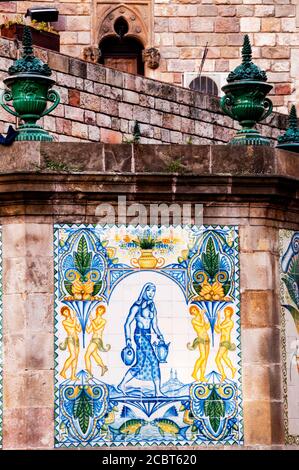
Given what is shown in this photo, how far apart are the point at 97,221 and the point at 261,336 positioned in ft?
5.96

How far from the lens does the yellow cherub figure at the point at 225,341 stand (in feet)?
68.3

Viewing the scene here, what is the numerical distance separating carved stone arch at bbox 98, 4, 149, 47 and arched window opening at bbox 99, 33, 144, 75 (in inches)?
3.4

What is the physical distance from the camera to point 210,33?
39500mm

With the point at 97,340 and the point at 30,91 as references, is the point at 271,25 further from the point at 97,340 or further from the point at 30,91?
the point at 97,340

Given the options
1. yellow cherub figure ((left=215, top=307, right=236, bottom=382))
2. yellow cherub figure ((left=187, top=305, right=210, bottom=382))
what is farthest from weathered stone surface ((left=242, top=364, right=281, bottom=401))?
yellow cherub figure ((left=187, top=305, right=210, bottom=382))

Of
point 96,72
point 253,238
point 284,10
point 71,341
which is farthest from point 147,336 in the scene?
point 284,10

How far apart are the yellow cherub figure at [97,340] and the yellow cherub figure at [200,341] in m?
0.80

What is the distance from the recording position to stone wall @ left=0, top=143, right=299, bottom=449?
20.5 metres

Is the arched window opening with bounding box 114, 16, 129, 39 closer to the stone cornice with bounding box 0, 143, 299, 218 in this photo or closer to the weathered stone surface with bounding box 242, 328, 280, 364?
the stone cornice with bounding box 0, 143, 299, 218

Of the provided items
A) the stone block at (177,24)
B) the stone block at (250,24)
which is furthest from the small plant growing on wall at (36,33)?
the stone block at (250,24)

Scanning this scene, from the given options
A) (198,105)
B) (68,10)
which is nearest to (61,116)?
(198,105)

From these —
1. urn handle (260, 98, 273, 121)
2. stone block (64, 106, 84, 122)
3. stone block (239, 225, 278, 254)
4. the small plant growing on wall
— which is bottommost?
stone block (239, 225, 278, 254)

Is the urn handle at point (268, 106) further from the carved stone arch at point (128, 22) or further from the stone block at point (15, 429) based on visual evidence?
the carved stone arch at point (128, 22)

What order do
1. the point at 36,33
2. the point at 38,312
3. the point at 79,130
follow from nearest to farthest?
the point at 38,312 → the point at 79,130 → the point at 36,33
